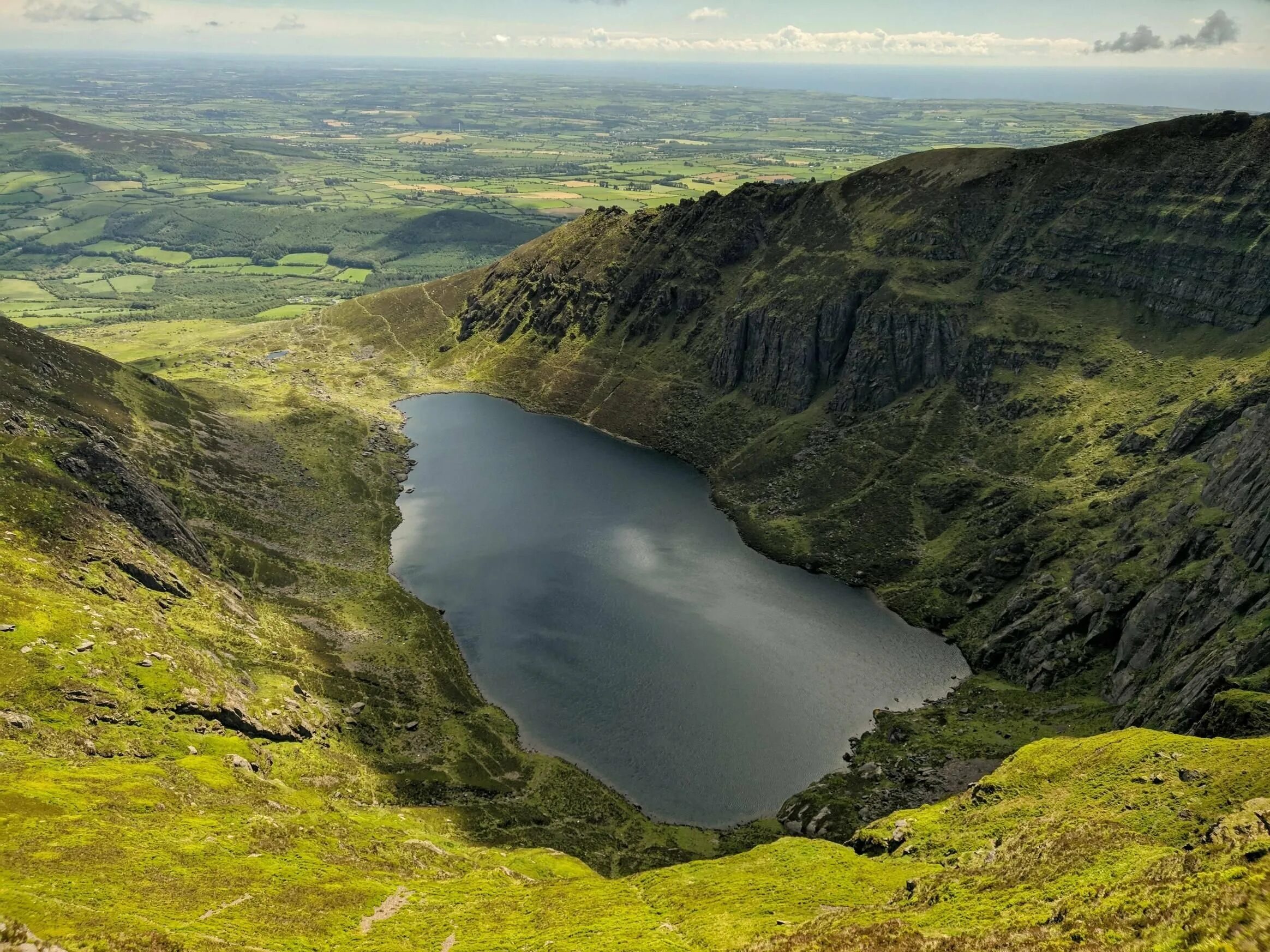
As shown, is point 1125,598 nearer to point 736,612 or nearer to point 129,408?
point 736,612

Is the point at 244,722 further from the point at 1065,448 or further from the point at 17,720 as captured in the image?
the point at 1065,448

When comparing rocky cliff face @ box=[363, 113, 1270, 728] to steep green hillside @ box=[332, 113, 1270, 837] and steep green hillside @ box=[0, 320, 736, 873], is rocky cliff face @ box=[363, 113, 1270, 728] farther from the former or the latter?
steep green hillside @ box=[0, 320, 736, 873]

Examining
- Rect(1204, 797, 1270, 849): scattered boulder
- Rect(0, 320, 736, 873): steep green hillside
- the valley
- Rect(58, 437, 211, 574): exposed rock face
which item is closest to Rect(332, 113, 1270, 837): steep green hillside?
the valley

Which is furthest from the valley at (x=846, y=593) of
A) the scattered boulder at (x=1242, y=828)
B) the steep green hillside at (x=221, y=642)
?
the steep green hillside at (x=221, y=642)

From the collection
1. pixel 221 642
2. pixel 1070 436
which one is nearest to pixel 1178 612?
pixel 1070 436

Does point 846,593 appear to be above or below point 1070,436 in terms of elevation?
below

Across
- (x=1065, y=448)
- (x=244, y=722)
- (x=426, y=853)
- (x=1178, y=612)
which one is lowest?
(x=426, y=853)

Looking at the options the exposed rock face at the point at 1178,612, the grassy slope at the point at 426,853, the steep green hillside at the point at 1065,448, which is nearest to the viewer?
the grassy slope at the point at 426,853

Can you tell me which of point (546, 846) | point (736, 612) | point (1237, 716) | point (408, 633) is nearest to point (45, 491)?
point (408, 633)

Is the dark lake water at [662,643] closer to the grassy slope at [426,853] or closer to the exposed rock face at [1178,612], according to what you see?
the grassy slope at [426,853]
